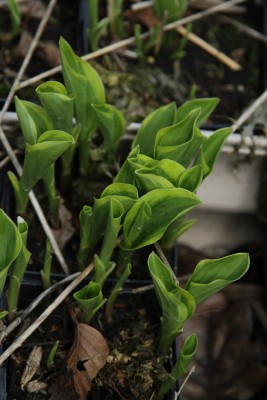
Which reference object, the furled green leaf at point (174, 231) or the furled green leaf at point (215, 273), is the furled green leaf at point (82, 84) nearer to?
the furled green leaf at point (174, 231)

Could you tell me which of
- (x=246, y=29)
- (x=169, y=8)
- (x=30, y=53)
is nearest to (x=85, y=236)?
(x=30, y=53)

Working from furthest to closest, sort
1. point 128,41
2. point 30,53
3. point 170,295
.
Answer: point 128,41, point 30,53, point 170,295

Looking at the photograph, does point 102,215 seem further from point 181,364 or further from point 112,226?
point 181,364

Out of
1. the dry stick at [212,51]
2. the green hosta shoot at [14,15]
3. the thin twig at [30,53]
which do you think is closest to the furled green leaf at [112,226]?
the thin twig at [30,53]

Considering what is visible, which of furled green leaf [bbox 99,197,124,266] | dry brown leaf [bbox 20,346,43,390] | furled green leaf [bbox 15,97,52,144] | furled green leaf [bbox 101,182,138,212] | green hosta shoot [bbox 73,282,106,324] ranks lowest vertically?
dry brown leaf [bbox 20,346,43,390]

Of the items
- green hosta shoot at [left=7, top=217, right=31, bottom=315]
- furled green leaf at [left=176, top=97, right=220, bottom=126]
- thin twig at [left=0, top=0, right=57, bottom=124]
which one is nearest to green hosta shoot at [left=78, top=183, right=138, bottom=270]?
green hosta shoot at [left=7, top=217, right=31, bottom=315]

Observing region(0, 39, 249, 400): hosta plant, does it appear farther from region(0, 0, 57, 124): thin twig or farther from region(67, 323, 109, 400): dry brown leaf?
region(0, 0, 57, 124): thin twig
